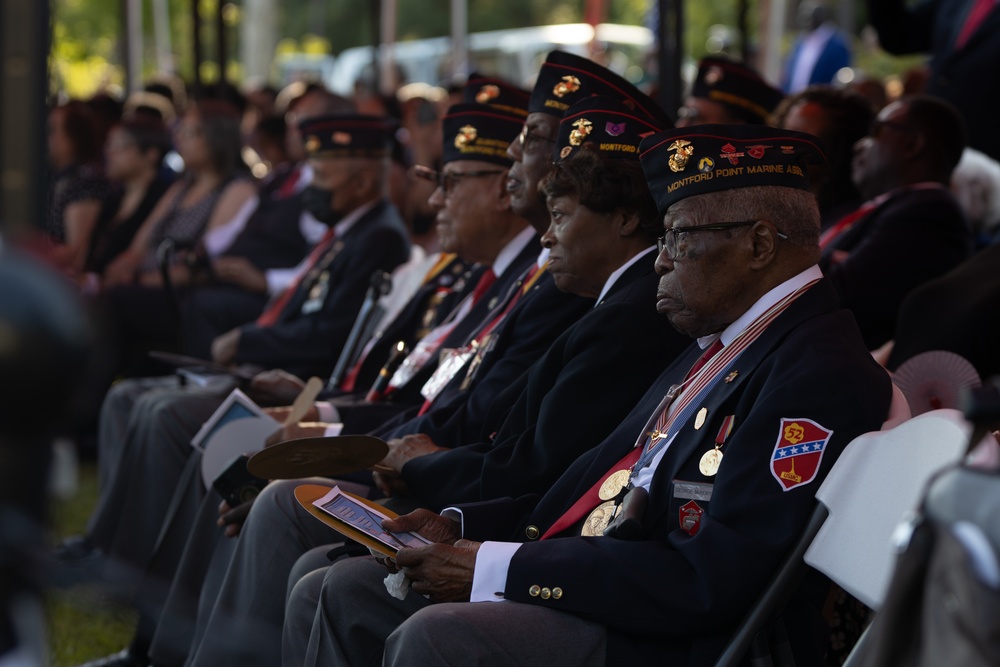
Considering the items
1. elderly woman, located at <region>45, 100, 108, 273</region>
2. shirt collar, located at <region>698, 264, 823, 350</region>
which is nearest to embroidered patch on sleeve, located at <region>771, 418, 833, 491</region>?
shirt collar, located at <region>698, 264, 823, 350</region>

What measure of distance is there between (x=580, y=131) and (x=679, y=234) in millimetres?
693

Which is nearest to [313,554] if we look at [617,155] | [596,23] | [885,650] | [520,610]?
[520,610]

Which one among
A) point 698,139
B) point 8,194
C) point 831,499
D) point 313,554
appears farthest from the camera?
point 313,554

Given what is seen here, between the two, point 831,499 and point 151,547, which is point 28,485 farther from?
point 151,547

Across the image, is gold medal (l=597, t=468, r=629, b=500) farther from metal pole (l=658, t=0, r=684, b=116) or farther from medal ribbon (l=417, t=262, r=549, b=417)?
metal pole (l=658, t=0, r=684, b=116)

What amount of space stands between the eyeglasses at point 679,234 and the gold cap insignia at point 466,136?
166 cm

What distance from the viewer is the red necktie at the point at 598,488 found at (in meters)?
3.12

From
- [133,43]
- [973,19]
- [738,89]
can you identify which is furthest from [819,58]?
[133,43]

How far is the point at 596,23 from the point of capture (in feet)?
39.7

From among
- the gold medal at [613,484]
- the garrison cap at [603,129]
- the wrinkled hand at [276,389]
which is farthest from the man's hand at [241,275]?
the gold medal at [613,484]

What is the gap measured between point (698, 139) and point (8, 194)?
5.47 ft

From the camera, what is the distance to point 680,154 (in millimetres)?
3174

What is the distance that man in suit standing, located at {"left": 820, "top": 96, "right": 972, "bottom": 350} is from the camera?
Result: 4574 mm

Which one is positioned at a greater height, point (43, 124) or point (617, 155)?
point (43, 124)
